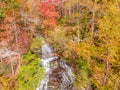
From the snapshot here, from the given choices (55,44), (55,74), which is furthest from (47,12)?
(55,74)

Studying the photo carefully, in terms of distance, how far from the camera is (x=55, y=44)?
27953 mm

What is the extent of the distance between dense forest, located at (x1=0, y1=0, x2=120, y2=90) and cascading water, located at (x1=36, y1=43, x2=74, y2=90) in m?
0.60

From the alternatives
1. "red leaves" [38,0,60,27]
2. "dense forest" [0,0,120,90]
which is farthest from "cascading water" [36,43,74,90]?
"red leaves" [38,0,60,27]

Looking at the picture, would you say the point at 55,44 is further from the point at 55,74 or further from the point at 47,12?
the point at 55,74

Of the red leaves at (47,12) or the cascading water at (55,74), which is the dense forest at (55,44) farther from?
the cascading water at (55,74)

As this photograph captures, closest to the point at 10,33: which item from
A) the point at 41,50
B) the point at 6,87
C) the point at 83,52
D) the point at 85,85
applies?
the point at 41,50

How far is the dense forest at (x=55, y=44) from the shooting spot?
23.3 metres

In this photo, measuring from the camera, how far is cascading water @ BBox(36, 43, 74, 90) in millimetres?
23484

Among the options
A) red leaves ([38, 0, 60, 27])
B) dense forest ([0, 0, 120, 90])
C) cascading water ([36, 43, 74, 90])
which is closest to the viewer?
dense forest ([0, 0, 120, 90])

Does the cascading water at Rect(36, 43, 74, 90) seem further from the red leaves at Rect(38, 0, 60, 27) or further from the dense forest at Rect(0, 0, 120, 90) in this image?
the red leaves at Rect(38, 0, 60, 27)

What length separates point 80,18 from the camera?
29812 mm

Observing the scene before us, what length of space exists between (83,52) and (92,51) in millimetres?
1042

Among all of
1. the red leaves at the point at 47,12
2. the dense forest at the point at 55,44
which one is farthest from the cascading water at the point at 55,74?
the red leaves at the point at 47,12

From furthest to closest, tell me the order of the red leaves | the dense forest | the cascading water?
the red leaves, the cascading water, the dense forest
